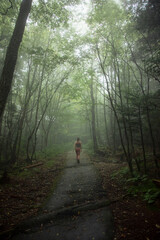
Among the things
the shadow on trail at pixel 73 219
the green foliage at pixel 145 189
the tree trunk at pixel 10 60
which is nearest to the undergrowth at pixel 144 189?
the green foliage at pixel 145 189

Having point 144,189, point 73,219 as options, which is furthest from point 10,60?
point 144,189

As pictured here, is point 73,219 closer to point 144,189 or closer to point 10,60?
point 144,189

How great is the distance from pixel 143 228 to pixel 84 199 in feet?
6.86

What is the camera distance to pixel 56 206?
4062mm

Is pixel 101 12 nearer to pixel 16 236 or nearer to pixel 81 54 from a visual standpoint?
pixel 81 54

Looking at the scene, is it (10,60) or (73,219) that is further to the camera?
(10,60)

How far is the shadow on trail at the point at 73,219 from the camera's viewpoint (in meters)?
2.86

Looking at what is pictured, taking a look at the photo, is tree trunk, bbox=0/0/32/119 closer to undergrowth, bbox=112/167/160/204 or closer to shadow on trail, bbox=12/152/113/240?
shadow on trail, bbox=12/152/113/240

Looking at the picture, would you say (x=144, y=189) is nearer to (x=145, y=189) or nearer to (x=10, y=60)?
(x=145, y=189)

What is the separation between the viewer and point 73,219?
3.39 meters

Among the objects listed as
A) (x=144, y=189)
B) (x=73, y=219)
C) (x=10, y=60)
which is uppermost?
(x=10, y=60)

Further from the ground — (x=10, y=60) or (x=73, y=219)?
(x=10, y=60)

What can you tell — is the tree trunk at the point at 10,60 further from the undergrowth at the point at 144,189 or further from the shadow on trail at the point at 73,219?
the undergrowth at the point at 144,189

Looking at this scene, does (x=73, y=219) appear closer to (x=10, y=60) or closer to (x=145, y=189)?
(x=145, y=189)
